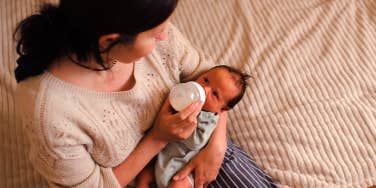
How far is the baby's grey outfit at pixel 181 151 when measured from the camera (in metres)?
0.95

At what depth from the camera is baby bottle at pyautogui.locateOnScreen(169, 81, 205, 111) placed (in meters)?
0.90

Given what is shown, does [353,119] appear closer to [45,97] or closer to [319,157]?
[319,157]

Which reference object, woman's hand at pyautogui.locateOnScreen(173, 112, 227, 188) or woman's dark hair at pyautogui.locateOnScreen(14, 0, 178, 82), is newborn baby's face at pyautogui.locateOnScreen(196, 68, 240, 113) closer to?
woman's hand at pyautogui.locateOnScreen(173, 112, 227, 188)

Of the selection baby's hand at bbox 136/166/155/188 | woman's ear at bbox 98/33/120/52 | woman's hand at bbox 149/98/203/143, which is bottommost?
baby's hand at bbox 136/166/155/188

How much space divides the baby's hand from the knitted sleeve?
0.65ft

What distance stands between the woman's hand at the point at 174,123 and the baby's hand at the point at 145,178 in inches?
4.7

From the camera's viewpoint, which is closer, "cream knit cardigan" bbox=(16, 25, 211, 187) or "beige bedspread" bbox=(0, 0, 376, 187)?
"cream knit cardigan" bbox=(16, 25, 211, 187)

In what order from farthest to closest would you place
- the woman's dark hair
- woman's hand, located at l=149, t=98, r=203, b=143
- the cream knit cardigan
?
woman's hand, located at l=149, t=98, r=203, b=143 → the cream knit cardigan → the woman's dark hair

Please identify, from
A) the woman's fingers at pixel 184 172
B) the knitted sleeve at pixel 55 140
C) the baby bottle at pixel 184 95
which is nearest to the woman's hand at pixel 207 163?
the woman's fingers at pixel 184 172

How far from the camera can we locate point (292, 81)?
48.9 inches

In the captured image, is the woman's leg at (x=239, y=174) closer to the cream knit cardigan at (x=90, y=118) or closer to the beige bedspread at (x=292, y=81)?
the beige bedspread at (x=292, y=81)

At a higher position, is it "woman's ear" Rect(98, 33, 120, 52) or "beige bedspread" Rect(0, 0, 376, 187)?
"woman's ear" Rect(98, 33, 120, 52)

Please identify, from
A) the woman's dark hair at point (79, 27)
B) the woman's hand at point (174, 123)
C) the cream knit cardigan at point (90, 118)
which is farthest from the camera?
the woman's hand at point (174, 123)

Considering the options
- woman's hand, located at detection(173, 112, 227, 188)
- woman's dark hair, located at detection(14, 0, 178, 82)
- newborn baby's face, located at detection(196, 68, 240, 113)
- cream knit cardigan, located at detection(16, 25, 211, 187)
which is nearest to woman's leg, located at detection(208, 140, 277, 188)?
woman's hand, located at detection(173, 112, 227, 188)
